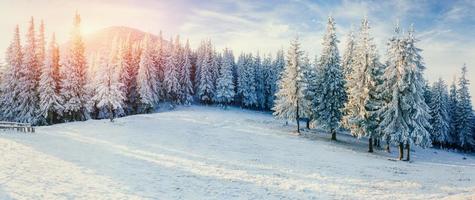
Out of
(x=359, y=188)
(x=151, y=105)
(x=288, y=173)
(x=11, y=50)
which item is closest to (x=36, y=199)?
(x=288, y=173)

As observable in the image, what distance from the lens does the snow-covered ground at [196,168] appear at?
2078 cm

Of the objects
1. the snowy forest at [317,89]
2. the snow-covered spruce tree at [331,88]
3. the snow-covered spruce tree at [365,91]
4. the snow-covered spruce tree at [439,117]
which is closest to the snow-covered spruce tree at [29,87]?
the snowy forest at [317,89]

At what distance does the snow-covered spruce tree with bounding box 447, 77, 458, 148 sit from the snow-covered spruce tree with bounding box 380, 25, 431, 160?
1611 inches

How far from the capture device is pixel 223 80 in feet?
300

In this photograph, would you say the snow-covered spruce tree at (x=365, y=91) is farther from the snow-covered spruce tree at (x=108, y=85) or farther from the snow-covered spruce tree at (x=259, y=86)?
the snow-covered spruce tree at (x=259, y=86)

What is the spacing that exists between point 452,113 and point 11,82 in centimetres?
8374

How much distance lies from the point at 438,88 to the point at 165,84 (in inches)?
2277

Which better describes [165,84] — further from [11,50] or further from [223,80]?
[11,50]

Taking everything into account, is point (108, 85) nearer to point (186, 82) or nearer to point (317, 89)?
point (317, 89)

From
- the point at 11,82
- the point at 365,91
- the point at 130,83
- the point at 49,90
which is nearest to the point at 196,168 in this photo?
the point at 365,91

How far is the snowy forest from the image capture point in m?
44.2

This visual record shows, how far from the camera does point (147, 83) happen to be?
77500 millimetres

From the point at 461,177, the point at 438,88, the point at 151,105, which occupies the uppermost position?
the point at 438,88

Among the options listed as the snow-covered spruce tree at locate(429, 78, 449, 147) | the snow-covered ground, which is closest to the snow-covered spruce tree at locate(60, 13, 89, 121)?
the snow-covered ground
